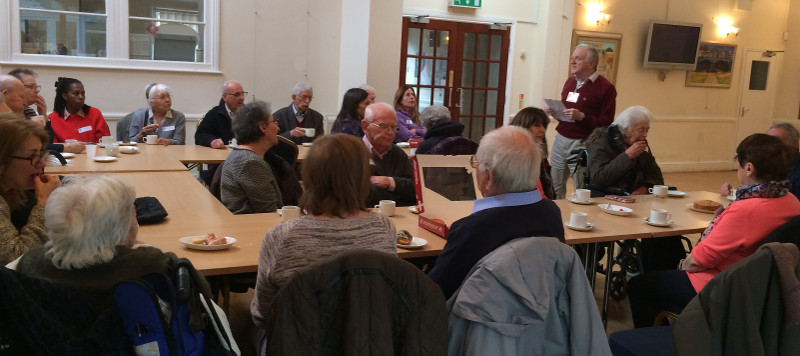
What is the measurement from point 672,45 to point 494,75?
9.21 ft

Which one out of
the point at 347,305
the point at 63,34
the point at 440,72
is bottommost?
the point at 347,305

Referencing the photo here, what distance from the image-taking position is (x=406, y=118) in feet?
22.8

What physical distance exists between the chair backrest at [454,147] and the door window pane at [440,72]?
4.90 meters

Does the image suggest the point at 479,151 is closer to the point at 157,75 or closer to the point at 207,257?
the point at 207,257

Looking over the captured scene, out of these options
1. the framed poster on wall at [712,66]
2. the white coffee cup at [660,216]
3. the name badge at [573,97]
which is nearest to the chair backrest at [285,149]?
the white coffee cup at [660,216]

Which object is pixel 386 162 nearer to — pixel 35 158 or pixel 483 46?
pixel 35 158

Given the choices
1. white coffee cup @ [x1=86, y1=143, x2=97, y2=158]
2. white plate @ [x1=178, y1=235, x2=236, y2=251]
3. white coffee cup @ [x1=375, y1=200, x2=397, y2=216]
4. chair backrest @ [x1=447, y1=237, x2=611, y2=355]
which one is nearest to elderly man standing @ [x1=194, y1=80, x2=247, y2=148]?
white coffee cup @ [x1=86, y1=143, x2=97, y2=158]

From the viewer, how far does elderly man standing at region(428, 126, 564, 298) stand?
2178 mm

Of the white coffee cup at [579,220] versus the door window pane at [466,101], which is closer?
the white coffee cup at [579,220]

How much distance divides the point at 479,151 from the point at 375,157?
168 cm

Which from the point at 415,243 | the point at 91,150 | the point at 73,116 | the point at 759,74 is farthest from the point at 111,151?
the point at 759,74

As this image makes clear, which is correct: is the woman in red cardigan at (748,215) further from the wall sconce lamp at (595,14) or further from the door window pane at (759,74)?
the door window pane at (759,74)

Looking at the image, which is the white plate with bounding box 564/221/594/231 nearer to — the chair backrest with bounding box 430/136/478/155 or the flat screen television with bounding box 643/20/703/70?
the chair backrest with bounding box 430/136/478/155

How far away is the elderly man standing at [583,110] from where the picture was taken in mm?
5898
